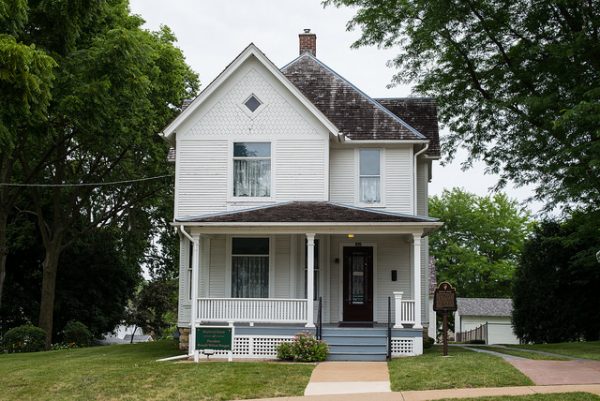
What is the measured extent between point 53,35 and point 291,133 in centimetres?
751

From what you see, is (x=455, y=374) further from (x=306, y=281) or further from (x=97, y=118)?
(x=97, y=118)

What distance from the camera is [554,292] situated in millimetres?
33750

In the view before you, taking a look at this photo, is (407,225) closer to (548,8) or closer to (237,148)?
(237,148)

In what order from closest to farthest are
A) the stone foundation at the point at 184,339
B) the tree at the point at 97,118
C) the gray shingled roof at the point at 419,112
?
the stone foundation at the point at 184,339 < the tree at the point at 97,118 < the gray shingled roof at the point at 419,112

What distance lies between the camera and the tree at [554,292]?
32688 mm

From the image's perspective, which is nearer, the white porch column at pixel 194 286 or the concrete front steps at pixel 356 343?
the concrete front steps at pixel 356 343

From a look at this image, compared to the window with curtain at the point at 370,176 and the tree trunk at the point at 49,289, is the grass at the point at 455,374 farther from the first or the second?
the tree trunk at the point at 49,289

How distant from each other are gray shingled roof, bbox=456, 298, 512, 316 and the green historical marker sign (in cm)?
4285

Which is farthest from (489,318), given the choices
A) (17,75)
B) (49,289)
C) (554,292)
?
(17,75)

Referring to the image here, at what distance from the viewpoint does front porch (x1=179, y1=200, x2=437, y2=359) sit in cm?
2047

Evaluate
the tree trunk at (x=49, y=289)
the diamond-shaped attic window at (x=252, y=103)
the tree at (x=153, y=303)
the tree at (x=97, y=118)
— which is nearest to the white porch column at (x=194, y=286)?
the diamond-shaped attic window at (x=252, y=103)

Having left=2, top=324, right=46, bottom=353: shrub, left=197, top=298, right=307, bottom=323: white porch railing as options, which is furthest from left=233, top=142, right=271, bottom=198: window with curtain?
left=2, top=324, right=46, bottom=353: shrub

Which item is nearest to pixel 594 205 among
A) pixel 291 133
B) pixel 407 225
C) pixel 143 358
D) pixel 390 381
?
pixel 407 225

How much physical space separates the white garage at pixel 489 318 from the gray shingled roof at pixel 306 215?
37.3m
